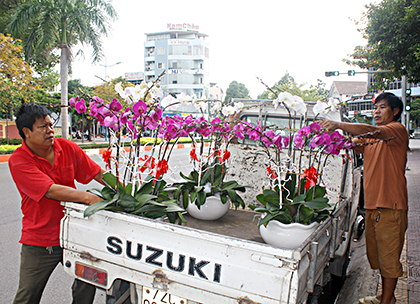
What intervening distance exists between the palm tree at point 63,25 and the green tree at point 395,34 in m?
10.6

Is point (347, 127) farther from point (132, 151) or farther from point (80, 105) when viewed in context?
point (80, 105)

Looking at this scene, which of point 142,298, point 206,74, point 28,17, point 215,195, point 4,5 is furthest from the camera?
point 206,74

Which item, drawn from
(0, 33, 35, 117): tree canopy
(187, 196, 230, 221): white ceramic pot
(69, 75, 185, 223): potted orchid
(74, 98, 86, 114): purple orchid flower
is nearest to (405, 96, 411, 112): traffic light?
(187, 196, 230, 221): white ceramic pot

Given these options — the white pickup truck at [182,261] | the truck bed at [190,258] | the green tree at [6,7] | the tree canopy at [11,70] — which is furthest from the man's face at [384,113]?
the green tree at [6,7]

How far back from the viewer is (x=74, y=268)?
2143 mm

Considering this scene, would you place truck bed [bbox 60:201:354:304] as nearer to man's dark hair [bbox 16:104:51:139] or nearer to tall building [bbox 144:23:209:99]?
man's dark hair [bbox 16:104:51:139]

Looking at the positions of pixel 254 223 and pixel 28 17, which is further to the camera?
pixel 28 17

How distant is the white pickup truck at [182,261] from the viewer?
1.57 metres

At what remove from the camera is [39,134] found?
2.26 meters

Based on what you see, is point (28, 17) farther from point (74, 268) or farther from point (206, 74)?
point (206, 74)

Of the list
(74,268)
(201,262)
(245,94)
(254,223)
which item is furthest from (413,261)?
(245,94)

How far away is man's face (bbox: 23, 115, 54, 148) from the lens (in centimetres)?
225

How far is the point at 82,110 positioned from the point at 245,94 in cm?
7928

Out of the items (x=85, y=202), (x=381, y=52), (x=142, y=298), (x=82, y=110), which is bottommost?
(x=142, y=298)
